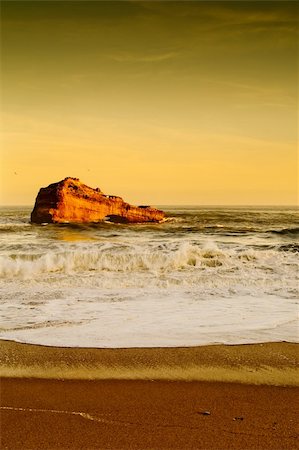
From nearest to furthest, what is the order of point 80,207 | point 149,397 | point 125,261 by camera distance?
point 149,397, point 125,261, point 80,207

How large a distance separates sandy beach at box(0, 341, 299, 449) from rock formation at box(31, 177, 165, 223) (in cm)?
3115

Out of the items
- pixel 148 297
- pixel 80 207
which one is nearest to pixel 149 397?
pixel 148 297

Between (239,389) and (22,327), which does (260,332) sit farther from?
(22,327)

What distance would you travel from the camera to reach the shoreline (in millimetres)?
4840

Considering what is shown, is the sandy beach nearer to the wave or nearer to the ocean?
the ocean

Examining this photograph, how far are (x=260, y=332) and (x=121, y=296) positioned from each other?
3.44 m

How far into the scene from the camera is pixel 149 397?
4.25 meters

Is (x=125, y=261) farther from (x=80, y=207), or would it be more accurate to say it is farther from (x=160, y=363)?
(x=80, y=207)

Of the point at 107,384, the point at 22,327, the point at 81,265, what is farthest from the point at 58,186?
the point at 107,384

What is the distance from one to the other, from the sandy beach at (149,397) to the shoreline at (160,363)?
1 centimetres

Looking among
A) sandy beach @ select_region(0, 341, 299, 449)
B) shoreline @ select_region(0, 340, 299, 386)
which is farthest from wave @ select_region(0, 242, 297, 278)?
sandy beach @ select_region(0, 341, 299, 449)

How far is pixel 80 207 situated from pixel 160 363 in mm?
33341

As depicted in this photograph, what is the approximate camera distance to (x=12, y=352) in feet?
18.2

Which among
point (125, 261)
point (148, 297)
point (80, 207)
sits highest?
point (80, 207)
